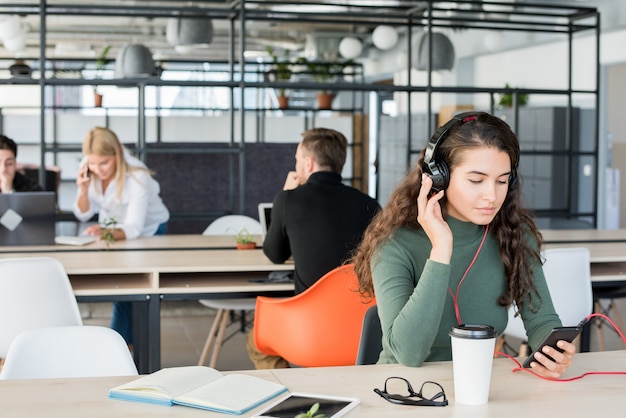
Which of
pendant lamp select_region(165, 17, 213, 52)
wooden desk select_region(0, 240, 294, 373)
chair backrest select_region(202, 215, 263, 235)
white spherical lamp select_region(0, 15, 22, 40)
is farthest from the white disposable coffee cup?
white spherical lamp select_region(0, 15, 22, 40)

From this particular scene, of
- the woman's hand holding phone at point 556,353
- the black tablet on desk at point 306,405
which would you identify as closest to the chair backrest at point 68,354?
the black tablet on desk at point 306,405

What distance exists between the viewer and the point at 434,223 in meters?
1.85

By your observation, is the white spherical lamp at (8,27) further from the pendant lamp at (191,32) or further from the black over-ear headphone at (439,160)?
the black over-ear headphone at (439,160)

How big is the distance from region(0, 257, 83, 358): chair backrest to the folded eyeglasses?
5.00 feet

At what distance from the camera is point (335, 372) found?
1.78 meters

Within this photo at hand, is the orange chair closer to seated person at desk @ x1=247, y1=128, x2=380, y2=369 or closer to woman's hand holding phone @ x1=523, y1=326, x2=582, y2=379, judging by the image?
seated person at desk @ x1=247, y1=128, x2=380, y2=369

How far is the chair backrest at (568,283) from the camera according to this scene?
11.3ft

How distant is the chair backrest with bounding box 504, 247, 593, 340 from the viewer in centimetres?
346

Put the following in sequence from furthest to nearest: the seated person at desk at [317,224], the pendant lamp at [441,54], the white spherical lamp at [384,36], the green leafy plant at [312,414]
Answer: the white spherical lamp at [384,36]
the pendant lamp at [441,54]
the seated person at desk at [317,224]
the green leafy plant at [312,414]

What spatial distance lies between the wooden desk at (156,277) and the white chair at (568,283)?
100 cm

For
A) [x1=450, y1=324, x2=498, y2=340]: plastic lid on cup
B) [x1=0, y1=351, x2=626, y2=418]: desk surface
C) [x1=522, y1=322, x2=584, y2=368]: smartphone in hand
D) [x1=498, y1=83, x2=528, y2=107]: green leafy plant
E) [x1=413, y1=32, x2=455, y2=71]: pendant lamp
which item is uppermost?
[x1=413, y1=32, x2=455, y2=71]: pendant lamp

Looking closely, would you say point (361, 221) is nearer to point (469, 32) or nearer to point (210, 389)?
point (210, 389)

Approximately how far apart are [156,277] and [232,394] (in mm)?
1864

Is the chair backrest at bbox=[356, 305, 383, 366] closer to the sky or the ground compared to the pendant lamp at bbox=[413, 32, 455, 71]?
closer to the ground
